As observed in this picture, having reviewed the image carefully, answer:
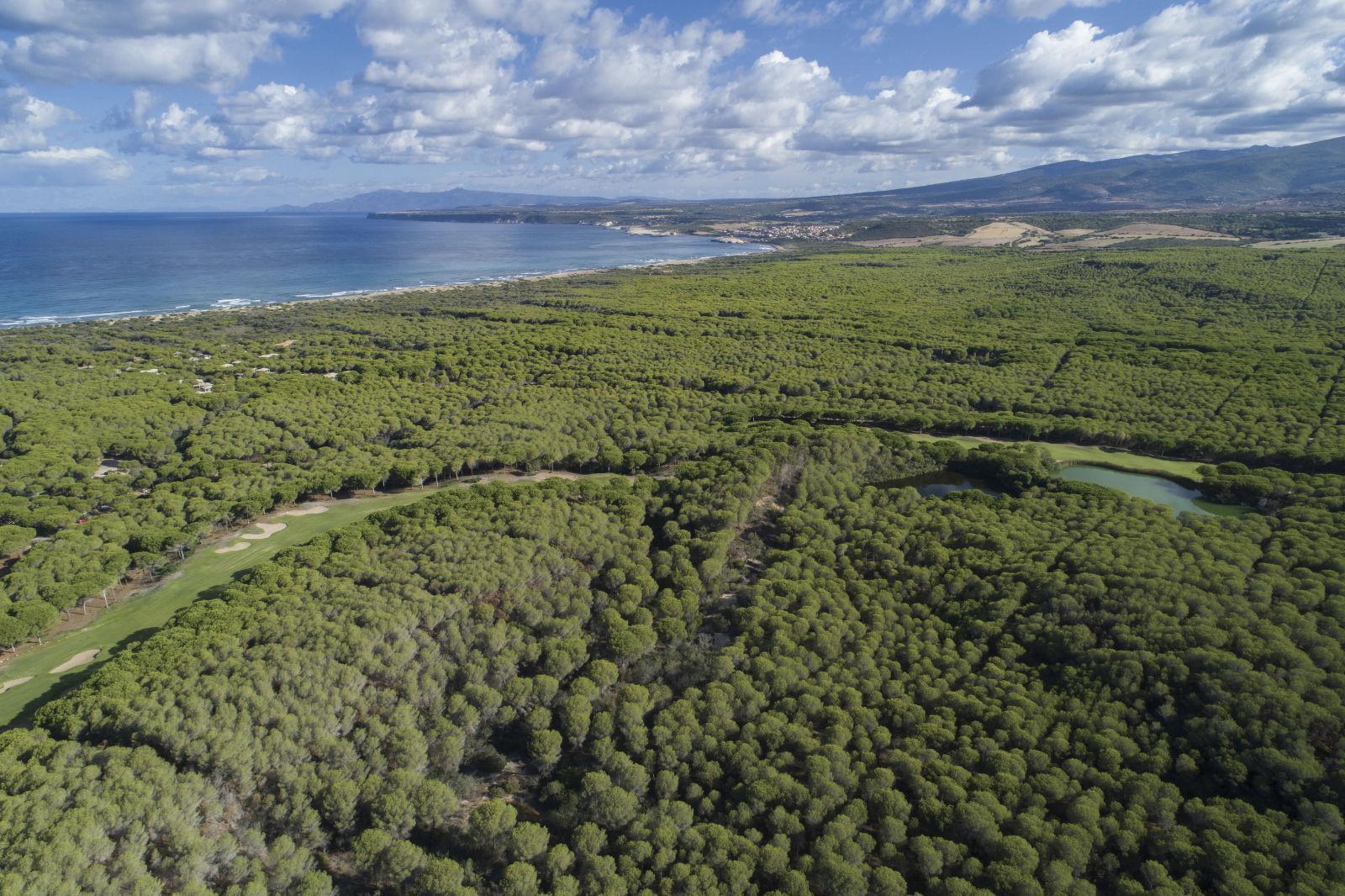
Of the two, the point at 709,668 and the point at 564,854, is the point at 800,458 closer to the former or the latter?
the point at 709,668

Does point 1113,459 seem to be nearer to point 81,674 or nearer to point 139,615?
point 139,615

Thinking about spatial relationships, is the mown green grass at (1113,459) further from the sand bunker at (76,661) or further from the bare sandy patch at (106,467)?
the bare sandy patch at (106,467)

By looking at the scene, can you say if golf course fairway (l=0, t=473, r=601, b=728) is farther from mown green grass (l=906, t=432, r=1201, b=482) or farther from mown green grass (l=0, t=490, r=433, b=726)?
mown green grass (l=906, t=432, r=1201, b=482)

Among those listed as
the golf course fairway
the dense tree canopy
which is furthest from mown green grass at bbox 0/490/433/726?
the dense tree canopy

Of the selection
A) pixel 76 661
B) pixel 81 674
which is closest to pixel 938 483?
pixel 81 674

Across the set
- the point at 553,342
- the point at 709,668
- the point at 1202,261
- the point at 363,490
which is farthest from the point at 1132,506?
the point at 1202,261

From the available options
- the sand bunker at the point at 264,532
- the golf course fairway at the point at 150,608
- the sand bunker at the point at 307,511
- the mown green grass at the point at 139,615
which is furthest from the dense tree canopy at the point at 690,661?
the mown green grass at the point at 139,615
